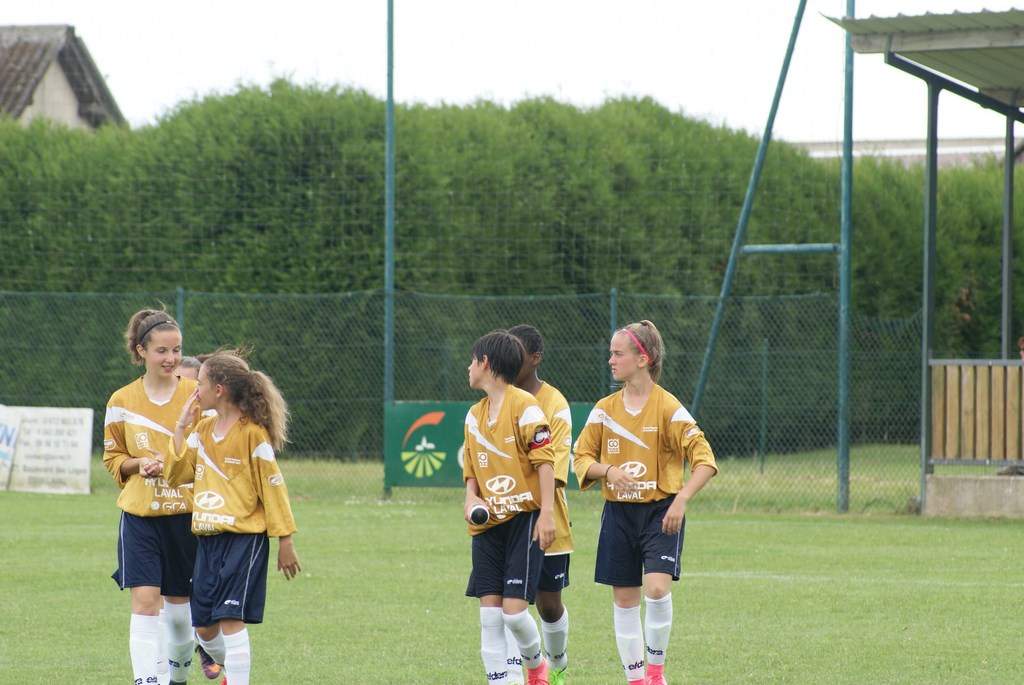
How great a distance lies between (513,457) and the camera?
718cm

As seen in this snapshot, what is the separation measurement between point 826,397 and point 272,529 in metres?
16.0

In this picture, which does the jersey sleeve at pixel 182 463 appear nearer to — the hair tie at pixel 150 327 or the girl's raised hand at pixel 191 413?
the girl's raised hand at pixel 191 413

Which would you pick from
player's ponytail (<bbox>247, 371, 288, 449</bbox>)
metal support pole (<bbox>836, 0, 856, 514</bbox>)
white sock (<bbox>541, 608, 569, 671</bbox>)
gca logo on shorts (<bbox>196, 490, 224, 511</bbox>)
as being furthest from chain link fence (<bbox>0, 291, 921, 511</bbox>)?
gca logo on shorts (<bbox>196, 490, 224, 511</bbox>)

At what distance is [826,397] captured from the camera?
21.8m

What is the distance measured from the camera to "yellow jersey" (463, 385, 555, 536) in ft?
23.4

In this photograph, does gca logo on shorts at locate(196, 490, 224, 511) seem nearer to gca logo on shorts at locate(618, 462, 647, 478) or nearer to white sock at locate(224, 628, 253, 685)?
white sock at locate(224, 628, 253, 685)

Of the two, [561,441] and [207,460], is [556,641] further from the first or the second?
[207,460]

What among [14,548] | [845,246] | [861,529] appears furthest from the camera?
[845,246]

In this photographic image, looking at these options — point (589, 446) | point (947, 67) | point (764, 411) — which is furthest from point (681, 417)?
point (764, 411)

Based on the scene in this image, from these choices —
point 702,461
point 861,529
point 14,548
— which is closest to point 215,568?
point 702,461

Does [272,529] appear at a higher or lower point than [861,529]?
higher

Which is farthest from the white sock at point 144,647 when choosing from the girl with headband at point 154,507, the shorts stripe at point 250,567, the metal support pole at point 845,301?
the metal support pole at point 845,301

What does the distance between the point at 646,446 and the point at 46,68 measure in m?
32.8

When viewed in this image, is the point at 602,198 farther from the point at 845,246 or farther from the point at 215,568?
the point at 215,568
